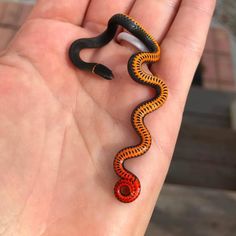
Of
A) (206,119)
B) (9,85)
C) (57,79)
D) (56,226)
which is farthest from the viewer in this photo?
(206,119)

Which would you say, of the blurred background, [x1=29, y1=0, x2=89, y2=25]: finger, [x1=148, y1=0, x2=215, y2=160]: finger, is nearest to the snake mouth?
[x1=148, y1=0, x2=215, y2=160]: finger

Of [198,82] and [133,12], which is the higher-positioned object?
[133,12]

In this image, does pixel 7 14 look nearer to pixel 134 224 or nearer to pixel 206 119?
pixel 206 119

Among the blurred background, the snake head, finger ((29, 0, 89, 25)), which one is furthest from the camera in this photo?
finger ((29, 0, 89, 25))

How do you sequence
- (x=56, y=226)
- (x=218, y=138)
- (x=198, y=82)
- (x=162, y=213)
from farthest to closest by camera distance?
(x=198, y=82) → (x=218, y=138) → (x=162, y=213) → (x=56, y=226)

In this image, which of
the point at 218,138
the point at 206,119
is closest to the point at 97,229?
the point at 218,138

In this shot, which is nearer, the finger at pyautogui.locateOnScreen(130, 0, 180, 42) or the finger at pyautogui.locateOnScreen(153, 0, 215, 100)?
the finger at pyautogui.locateOnScreen(153, 0, 215, 100)

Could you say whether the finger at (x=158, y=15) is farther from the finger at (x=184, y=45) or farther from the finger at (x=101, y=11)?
the finger at (x=101, y=11)

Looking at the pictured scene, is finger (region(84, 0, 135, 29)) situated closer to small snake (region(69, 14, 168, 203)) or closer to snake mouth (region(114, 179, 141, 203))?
small snake (region(69, 14, 168, 203))
